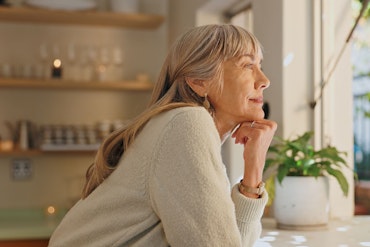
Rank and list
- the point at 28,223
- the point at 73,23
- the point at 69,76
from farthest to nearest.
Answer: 1. the point at 73,23
2. the point at 69,76
3. the point at 28,223

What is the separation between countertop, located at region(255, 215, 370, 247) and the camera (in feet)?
5.75

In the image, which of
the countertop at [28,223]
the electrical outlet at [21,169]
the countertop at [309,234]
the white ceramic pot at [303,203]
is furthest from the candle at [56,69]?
the white ceramic pot at [303,203]

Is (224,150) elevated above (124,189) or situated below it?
below

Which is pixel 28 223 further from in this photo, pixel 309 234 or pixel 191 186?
pixel 191 186

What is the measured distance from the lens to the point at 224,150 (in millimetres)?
3066

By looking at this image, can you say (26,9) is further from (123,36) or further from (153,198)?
(153,198)

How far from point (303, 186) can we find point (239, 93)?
2.38ft

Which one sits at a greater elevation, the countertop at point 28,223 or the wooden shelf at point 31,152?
the wooden shelf at point 31,152

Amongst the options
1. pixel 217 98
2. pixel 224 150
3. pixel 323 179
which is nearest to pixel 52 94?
pixel 224 150

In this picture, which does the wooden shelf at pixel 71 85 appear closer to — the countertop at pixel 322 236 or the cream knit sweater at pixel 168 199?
the countertop at pixel 322 236

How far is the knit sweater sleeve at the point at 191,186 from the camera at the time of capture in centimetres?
114

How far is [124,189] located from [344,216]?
1338mm

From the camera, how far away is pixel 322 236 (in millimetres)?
1885

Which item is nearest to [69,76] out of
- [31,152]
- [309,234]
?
[31,152]
